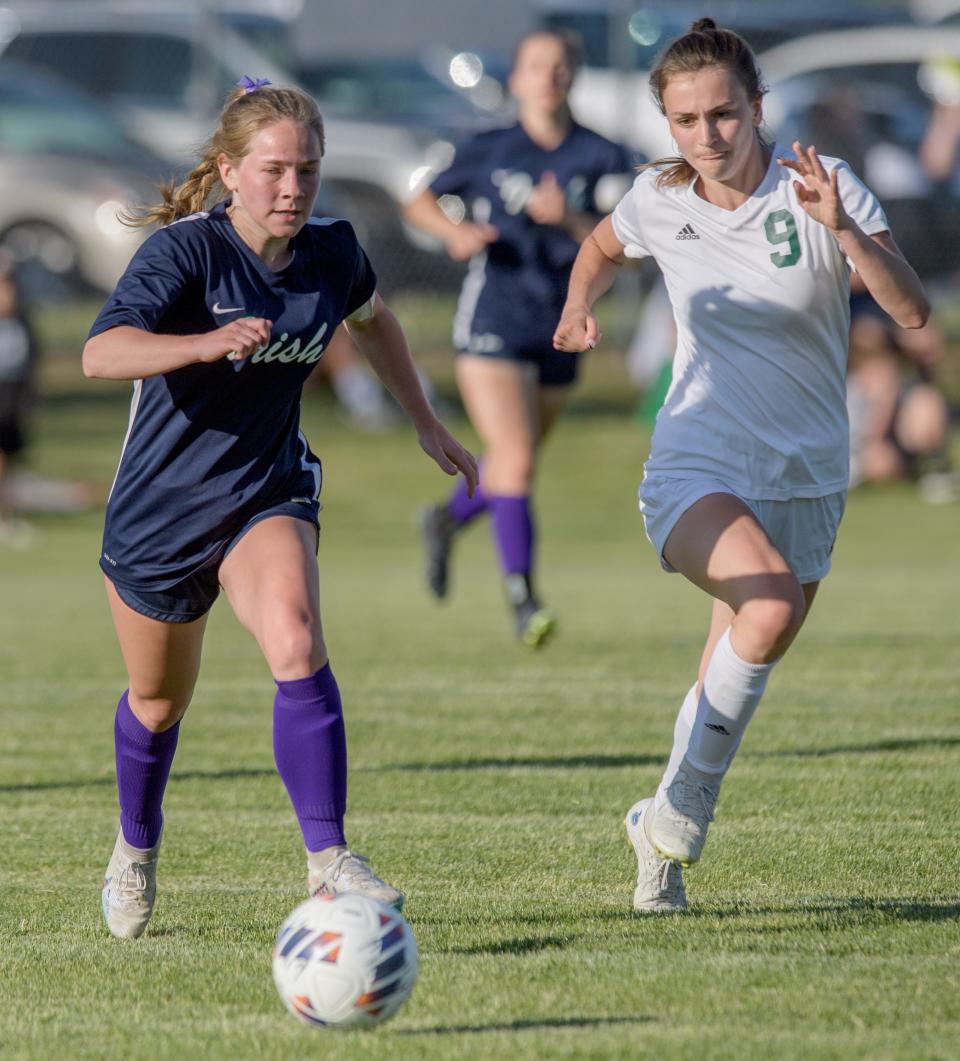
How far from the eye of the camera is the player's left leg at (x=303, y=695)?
396 centimetres

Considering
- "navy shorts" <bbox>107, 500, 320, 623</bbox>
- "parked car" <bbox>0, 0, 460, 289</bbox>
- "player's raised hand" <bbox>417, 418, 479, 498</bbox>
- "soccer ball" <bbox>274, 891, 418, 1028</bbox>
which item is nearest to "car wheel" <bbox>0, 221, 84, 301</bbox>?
"parked car" <bbox>0, 0, 460, 289</bbox>

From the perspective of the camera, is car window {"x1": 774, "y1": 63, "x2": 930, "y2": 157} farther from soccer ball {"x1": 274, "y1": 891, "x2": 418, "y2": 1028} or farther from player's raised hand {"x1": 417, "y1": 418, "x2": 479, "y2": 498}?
soccer ball {"x1": 274, "y1": 891, "x2": 418, "y2": 1028}

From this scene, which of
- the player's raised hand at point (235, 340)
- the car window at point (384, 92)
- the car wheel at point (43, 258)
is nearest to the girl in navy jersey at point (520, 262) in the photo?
the player's raised hand at point (235, 340)

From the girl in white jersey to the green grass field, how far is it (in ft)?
1.30

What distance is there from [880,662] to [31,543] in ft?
29.6

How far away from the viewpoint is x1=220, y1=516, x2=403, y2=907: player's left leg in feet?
13.0

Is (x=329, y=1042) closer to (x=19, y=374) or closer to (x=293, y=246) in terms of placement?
(x=293, y=246)

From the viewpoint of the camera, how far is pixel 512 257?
8.90m

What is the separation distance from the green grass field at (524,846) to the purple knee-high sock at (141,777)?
225 millimetres

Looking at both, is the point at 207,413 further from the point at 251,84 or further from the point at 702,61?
the point at 702,61

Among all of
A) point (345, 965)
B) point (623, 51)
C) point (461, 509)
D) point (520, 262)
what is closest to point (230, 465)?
point (345, 965)

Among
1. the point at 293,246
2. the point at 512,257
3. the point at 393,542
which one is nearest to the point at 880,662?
the point at 512,257

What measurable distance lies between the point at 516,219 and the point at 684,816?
5063 mm

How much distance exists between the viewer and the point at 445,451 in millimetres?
4621
